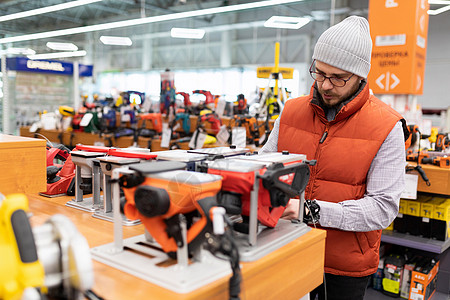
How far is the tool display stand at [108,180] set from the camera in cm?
139

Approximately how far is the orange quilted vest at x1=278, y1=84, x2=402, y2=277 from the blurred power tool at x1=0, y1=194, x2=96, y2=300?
115cm

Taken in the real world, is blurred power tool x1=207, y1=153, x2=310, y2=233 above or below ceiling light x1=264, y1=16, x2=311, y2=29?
below

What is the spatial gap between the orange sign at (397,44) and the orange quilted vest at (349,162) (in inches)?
111

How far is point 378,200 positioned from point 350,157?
21 centimetres

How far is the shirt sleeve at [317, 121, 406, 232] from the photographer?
1.54m

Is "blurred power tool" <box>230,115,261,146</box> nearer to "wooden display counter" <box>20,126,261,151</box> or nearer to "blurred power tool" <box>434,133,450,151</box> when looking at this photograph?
"wooden display counter" <box>20,126,261,151</box>

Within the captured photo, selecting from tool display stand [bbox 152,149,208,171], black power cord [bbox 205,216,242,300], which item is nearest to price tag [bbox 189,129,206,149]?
tool display stand [bbox 152,149,208,171]

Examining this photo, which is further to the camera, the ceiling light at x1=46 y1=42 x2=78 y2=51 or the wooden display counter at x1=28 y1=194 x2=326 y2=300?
the ceiling light at x1=46 y1=42 x2=78 y2=51

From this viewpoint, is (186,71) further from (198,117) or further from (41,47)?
(198,117)

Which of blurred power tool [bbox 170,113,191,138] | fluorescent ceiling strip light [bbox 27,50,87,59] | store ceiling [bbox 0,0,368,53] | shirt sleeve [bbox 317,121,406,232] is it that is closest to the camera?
shirt sleeve [bbox 317,121,406,232]

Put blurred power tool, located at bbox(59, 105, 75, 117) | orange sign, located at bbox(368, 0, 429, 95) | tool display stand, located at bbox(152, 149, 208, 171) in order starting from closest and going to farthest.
Answer: tool display stand, located at bbox(152, 149, 208, 171) < orange sign, located at bbox(368, 0, 429, 95) < blurred power tool, located at bbox(59, 105, 75, 117)

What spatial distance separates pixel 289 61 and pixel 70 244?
13413 mm

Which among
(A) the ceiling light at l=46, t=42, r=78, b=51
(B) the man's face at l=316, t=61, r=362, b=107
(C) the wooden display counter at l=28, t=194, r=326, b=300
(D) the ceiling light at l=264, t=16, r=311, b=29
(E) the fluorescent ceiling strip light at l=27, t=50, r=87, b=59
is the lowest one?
(C) the wooden display counter at l=28, t=194, r=326, b=300

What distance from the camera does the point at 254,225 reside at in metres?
1.10
